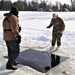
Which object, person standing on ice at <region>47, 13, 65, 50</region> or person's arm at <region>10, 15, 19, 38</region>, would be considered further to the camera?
person standing on ice at <region>47, 13, 65, 50</region>

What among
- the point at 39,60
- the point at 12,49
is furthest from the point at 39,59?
the point at 12,49

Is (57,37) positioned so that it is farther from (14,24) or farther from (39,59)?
(14,24)

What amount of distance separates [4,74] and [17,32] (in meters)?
1.08

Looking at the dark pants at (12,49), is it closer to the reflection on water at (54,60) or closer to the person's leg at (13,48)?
the person's leg at (13,48)

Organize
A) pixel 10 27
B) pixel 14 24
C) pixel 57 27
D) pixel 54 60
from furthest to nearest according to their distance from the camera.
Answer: pixel 57 27 < pixel 54 60 < pixel 10 27 < pixel 14 24

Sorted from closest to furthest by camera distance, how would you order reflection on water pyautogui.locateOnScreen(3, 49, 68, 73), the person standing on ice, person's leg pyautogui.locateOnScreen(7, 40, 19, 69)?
person's leg pyautogui.locateOnScreen(7, 40, 19, 69) < reflection on water pyautogui.locateOnScreen(3, 49, 68, 73) < the person standing on ice

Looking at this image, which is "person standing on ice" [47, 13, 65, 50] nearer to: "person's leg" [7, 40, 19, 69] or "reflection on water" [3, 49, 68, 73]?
"reflection on water" [3, 49, 68, 73]

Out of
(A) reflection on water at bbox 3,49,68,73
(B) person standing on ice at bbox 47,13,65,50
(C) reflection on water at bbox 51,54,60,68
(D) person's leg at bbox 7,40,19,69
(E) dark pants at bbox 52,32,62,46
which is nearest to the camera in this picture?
(D) person's leg at bbox 7,40,19,69

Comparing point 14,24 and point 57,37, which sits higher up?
point 14,24

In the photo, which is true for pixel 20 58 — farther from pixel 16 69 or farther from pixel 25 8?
pixel 25 8

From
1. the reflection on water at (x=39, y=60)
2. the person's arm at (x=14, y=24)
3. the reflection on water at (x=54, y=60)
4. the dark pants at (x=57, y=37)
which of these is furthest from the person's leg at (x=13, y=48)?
the dark pants at (x=57, y=37)

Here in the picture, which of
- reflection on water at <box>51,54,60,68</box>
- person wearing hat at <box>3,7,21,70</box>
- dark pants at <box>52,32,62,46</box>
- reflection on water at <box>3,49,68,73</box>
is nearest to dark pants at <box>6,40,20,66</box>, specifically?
Answer: person wearing hat at <box>3,7,21,70</box>

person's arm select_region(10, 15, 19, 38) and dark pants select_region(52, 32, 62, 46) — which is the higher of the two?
person's arm select_region(10, 15, 19, 38)

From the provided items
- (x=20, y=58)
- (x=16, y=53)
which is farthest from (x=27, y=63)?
(x=16, y=53)
